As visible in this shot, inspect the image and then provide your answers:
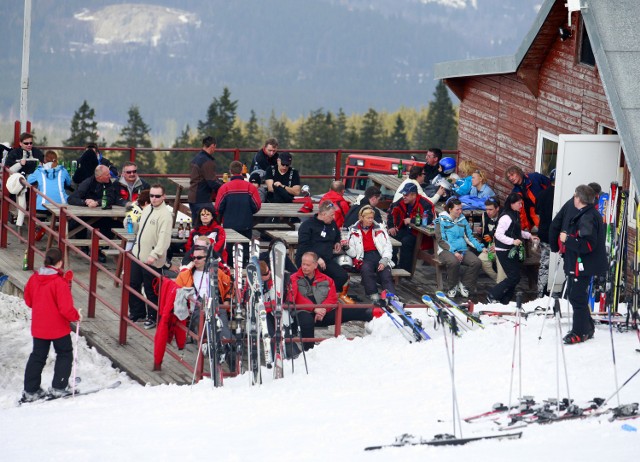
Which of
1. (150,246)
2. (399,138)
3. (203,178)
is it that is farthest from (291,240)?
(399,138)

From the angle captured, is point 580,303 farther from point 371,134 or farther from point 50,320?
point 371,134

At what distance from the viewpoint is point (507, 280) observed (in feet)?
50.6

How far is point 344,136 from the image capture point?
4651 inches

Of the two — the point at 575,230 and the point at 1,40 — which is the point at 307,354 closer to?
the point at 575,230

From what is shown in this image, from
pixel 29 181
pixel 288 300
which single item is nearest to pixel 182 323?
pixel 288 300

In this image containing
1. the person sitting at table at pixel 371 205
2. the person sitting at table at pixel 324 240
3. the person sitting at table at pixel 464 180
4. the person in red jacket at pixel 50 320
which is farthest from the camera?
the person sitting at table at pixel 464 180

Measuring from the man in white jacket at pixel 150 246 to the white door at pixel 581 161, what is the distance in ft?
16.2

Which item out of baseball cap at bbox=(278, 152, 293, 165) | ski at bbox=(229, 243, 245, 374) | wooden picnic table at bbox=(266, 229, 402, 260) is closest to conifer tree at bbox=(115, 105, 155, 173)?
baseball cap at bbox=(278, 152, 293, 165)

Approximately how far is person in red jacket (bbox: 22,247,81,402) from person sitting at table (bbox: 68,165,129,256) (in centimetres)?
486

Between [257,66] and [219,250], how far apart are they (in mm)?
185924

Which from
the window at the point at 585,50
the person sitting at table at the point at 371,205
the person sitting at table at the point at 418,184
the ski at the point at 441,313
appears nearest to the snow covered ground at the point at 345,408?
the ski at the point at 441,313

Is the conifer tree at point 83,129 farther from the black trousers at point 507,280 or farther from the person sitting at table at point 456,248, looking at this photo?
the black trousers at point 507,280

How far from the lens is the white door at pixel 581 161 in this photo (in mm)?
15617

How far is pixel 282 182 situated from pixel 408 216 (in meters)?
2.63
